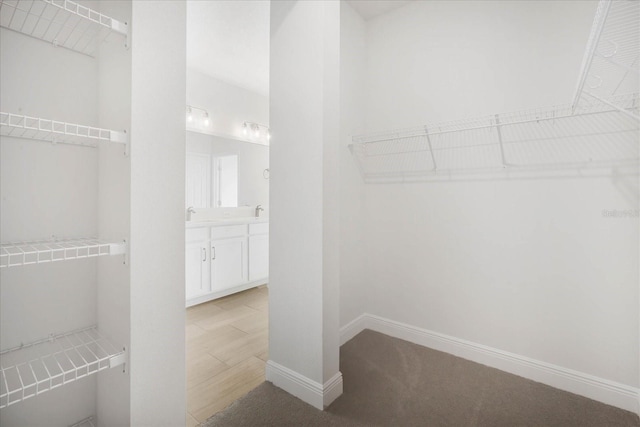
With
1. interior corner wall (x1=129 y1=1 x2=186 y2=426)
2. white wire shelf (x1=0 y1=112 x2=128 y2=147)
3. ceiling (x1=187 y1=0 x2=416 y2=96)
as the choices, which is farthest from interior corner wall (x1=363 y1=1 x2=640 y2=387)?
white wire shelf (x1=0 y1=112 x2=128 y2=147)

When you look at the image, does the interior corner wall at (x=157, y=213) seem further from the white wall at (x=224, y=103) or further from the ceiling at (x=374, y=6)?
the white wall at (x=224, y=103)

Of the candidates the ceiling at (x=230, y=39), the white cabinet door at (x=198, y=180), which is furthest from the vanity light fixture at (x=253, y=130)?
the white cabinet door at (x=198, y=180)

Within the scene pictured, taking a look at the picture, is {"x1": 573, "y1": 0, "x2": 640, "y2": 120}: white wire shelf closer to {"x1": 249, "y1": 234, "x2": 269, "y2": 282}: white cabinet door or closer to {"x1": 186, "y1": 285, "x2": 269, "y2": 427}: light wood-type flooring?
{"x1": 186, "y1": 285, "x2": 269, "y2": 427}: light wood-type flooring

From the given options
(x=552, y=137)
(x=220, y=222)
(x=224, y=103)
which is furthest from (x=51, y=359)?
(x=224, y=103)

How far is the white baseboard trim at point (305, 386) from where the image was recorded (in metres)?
1.73

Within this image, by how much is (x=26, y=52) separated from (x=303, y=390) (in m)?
2.09

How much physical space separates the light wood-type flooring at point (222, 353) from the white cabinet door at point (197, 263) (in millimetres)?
209

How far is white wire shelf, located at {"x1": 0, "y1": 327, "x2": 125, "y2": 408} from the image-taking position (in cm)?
116

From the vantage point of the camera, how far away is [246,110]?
14.5 feet

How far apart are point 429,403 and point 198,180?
3328 mm

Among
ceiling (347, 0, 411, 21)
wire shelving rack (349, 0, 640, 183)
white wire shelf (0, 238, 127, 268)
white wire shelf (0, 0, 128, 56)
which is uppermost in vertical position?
ceiling (347, 0, 411, 21)

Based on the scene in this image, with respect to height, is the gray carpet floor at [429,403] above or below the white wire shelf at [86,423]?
below

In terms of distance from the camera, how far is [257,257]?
4.14 m

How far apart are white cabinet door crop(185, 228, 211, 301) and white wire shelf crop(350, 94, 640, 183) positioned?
1.95 metres
